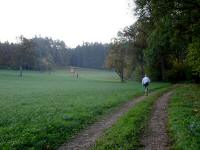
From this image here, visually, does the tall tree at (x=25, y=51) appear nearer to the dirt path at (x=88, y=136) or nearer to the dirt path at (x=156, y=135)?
the dirt path at (x=88, y=136)

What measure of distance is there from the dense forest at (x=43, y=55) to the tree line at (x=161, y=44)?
Answer: 117 feet

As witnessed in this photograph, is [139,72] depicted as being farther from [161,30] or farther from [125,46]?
[161,30]

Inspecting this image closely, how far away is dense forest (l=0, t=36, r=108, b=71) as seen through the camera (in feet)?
358

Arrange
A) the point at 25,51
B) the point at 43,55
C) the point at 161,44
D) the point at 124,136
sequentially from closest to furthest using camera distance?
1. the point at 124,136
2. the point at 161,44
3. the point at 25,51
4. the point at 43,55

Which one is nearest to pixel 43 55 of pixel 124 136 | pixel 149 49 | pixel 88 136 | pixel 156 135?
pixel 149 49

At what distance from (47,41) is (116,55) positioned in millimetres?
108410

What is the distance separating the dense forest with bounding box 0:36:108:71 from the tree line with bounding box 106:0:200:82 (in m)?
35.7

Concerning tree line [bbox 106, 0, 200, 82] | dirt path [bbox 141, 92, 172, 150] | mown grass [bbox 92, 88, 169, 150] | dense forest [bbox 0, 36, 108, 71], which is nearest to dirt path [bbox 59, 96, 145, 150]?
mown grass [bbox 92, 88, 169, 150]

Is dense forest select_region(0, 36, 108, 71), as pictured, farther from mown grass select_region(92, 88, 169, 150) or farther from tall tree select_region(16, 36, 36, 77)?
mown grass select_region(92, 88, 169, 150)

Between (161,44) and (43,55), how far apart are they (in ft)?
342

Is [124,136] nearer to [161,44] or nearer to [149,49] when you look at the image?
[161,44]

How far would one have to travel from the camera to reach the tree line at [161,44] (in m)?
29.8

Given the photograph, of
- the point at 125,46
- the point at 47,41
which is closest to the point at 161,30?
the point at 125,46

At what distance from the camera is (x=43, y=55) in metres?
155
